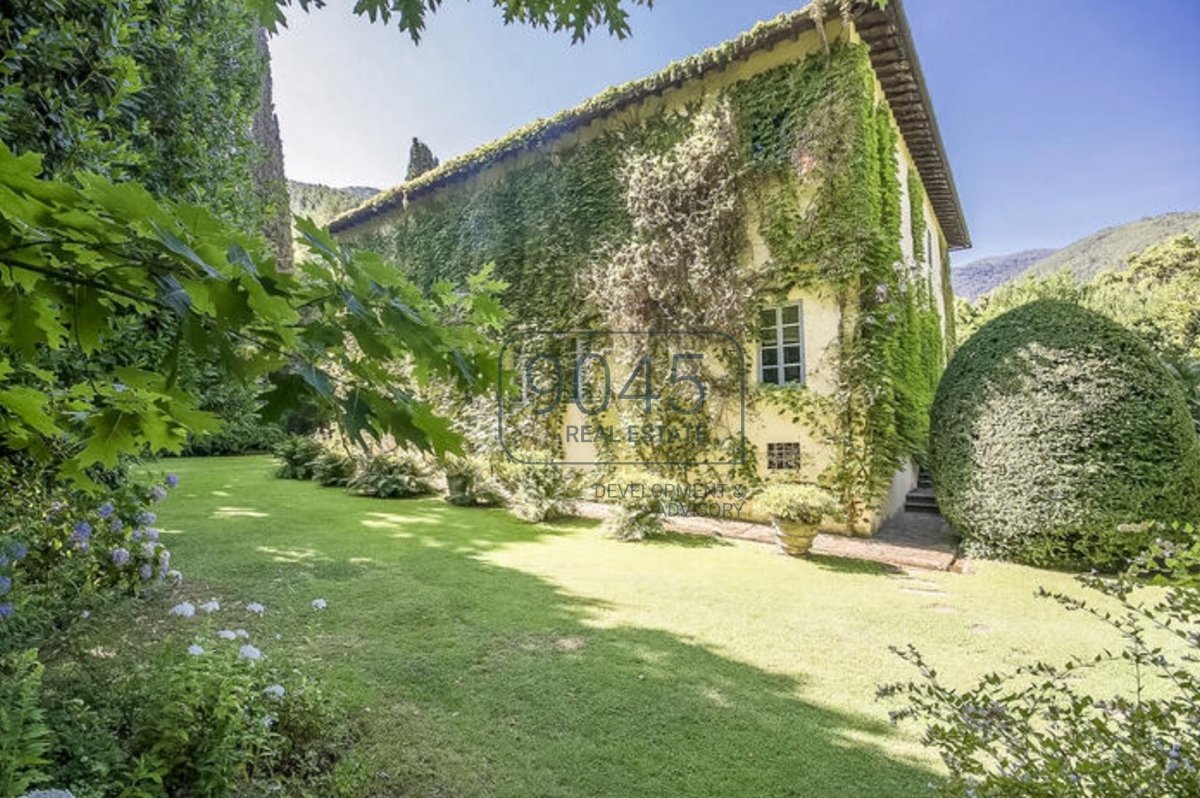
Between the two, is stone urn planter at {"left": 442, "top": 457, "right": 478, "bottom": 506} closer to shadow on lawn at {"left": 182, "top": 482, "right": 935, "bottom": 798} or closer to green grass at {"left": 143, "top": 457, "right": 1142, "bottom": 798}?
green grass at {"left": 143, "top": 457, "right": 1142, "bottom": 798}

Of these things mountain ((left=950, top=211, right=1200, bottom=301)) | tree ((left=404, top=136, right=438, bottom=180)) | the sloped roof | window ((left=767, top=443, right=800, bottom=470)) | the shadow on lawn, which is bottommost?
the shadow on lawn

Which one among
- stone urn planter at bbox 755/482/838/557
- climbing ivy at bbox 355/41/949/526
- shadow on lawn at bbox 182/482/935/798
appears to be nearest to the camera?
shadow on lawn at bbox 182/482/935/798

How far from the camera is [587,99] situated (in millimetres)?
10172

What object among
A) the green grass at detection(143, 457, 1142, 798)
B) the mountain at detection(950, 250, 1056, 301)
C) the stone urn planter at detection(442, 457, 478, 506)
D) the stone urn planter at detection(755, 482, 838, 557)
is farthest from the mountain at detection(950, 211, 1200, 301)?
the green grass at detection(143, 457, 1142, 798)

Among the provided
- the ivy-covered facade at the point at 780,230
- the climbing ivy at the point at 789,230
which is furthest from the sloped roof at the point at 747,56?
the climbing ivy at the point at 789,230

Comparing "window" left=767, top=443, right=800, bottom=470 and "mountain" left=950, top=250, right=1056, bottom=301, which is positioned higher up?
"mountain" left=950, top=250, right=1056, bottom=301

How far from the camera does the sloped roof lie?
804 centimetres

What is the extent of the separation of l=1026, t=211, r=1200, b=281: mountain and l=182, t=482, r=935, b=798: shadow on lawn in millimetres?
32242

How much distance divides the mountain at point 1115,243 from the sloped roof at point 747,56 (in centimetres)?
2179

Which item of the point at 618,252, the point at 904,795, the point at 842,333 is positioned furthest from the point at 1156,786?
the point at 618,252

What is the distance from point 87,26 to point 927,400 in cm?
1205

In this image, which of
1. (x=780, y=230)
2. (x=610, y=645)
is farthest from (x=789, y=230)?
(x=610, y=645)

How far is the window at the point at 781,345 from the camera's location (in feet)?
28.3

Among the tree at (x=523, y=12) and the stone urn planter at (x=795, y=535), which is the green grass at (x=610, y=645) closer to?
the stone urn planter at (x=795, y=535)
